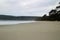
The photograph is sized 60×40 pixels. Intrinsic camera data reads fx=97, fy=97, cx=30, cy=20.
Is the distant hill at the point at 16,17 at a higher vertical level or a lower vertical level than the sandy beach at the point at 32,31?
higher

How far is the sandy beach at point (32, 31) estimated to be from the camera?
1.34m

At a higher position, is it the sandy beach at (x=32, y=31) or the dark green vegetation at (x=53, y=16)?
the dark green vegetation at (x=53, y=16)

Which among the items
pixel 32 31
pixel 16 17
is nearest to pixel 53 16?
pixel 32 31

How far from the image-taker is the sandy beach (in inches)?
52.6

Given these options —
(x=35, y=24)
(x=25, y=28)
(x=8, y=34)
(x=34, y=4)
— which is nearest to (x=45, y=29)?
(x=35, y=24)

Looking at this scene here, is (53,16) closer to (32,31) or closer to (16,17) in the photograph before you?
(32,31)

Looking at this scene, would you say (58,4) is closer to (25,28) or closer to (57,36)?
(57,36)

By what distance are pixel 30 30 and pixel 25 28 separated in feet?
0.25

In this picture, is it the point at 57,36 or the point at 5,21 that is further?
the point at 57,36

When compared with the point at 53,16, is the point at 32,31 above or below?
below

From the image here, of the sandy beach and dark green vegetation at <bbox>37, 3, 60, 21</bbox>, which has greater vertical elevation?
dark green vegetation at <bbox>37, 3, 60, 21</bbox>

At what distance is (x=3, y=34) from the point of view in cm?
133

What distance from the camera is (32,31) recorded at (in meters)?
1.39

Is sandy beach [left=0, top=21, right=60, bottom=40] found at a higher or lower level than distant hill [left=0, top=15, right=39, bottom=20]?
lower
